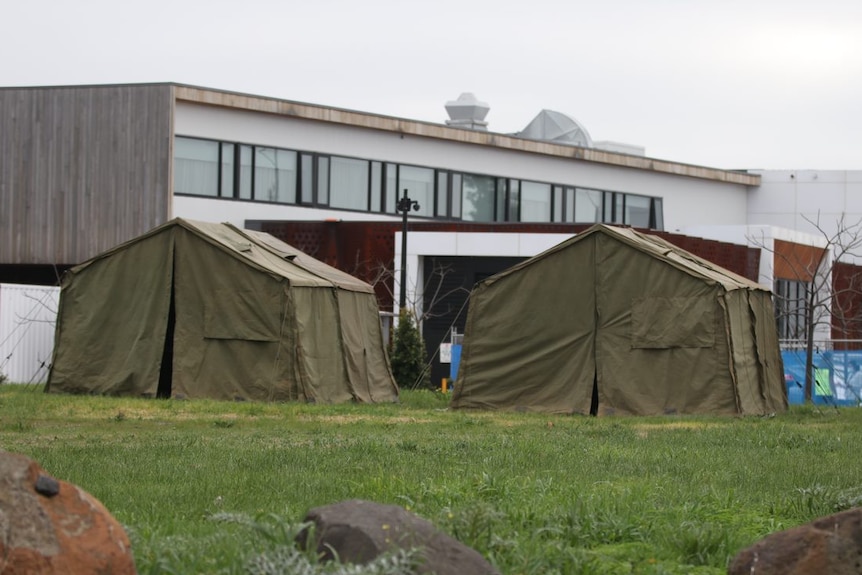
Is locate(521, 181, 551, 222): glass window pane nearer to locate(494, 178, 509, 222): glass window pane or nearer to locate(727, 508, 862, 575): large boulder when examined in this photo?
locate(494, 178, 509, 222): glass window pane

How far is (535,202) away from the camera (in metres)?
46.5

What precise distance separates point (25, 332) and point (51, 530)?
77.1ft

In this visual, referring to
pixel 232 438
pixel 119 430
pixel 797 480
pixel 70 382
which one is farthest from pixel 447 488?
pixel 70 382

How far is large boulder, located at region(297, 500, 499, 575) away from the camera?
5.76m

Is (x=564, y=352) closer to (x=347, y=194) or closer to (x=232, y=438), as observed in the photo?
(x=232, y=438)

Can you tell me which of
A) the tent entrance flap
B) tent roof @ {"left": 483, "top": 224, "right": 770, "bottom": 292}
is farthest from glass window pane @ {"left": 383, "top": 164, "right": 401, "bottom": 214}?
tent roof @ {"left": 483, "top": 224, "right": 770, "bottom": 292}

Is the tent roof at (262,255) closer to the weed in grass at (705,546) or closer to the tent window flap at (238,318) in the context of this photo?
the tent window flap at (238,318)

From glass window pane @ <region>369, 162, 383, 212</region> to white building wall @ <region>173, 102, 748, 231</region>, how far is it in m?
0.26

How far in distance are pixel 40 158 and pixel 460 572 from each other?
1303 inches

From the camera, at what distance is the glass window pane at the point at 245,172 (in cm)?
3912

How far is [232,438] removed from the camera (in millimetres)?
13641

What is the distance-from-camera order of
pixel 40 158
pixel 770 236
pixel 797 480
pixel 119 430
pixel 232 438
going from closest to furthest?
pixel 797 480 → pixel 232 438 → pixel 119 430 → pixel 40 158 → pixel 770 236

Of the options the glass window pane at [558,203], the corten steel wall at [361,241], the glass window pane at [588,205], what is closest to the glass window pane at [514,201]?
the glass window pane at [558,203]

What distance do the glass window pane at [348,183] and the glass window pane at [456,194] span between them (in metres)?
3.55
